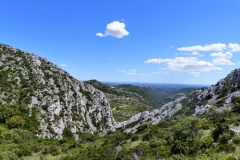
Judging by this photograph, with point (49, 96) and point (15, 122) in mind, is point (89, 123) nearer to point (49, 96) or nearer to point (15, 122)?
point (49, 96)

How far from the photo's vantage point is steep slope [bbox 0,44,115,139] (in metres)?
59.5

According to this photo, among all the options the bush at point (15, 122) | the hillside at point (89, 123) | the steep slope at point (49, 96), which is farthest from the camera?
the steep slope at point (49, 96)

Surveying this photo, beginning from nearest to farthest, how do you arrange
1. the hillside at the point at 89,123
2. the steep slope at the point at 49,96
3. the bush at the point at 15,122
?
the hillside at the point at 89,123 → the bush at the point at 15,122 → the steep slope at the point at 49,96

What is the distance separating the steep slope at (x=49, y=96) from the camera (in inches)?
2344

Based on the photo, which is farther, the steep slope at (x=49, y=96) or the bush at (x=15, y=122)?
the steep slope at (x=49, y=96)

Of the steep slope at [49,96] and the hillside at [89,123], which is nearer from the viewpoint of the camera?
the hillside at [89,123]

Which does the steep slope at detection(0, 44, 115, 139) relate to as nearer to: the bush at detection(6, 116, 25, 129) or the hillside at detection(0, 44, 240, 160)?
the hillside at detection(0, 44, 240, 160)

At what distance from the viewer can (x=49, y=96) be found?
70.4 metres

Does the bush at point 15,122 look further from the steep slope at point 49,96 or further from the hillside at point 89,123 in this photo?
the steep slope at point 49,96

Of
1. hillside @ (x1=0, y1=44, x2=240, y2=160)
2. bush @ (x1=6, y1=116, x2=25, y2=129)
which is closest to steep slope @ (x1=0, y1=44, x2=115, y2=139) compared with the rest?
hillside @ (x1=0, y1=44, x2=240, y2=160)

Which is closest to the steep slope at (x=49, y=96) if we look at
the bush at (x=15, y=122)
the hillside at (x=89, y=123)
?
the hillside at (x=89, y=123)

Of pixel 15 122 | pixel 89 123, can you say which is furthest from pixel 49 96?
pixel 15 122

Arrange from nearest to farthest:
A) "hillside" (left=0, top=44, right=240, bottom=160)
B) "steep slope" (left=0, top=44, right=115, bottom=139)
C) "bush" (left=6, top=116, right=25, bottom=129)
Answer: "hillside" (left=0, top=44, right=240, bottom=160), "bush" (left=6, top=116, right=25, bottom=129), "steep slope" (left=0, top=44, right=115, bottom=139)

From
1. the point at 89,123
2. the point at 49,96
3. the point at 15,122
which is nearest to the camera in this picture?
the point at 15,122
